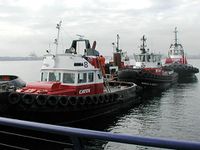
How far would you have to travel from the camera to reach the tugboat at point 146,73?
89.1ft

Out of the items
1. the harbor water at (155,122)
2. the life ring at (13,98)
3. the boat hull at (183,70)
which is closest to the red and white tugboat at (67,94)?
the life ring at (13,98)

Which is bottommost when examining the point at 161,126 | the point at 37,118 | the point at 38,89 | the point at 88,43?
the point at 161,126

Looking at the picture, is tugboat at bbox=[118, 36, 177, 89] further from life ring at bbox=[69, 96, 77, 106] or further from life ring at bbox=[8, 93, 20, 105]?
life ring at bbox=[8, 93, 20, 105]

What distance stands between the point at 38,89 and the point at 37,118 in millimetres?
1911

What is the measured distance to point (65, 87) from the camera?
47.9ft

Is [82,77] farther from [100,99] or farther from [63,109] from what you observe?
[63,109]

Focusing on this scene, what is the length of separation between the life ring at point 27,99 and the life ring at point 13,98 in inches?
9.1

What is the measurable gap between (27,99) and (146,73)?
17.6 meters

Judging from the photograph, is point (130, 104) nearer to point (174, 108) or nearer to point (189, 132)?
point (174, 108)

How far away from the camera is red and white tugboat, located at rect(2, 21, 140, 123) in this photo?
11.8 m

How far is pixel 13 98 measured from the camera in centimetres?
1139

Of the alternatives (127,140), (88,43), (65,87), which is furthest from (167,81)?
(127,140)

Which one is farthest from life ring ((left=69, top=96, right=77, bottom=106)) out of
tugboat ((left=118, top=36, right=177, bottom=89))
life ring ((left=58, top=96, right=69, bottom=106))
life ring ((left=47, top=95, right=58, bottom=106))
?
tugboat ((left=118, top=36, right=177, bottom=89))

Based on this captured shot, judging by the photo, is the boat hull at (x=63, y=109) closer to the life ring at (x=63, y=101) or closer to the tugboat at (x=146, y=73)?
the life ring at (x=63, y=101)
